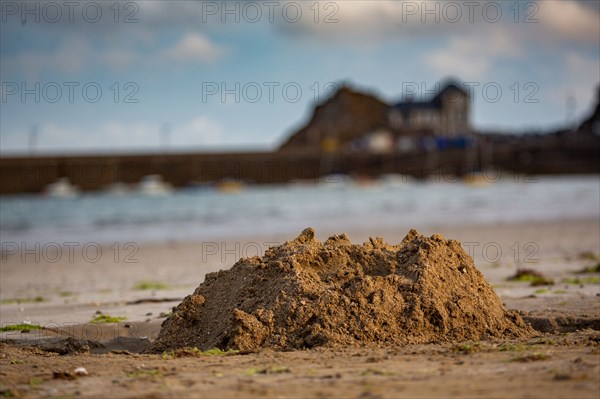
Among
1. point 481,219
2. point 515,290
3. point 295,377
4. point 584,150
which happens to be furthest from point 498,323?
point 584,150

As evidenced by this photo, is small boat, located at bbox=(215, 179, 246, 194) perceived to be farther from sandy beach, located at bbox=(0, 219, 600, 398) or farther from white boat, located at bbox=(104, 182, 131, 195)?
sandy beach, located at bbox=(0, 219, 600, 398)

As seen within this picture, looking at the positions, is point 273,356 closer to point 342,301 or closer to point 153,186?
point 342,301

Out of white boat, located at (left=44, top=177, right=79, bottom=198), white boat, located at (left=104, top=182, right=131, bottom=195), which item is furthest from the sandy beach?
white boat, located at (left=104, top=182, right=131, bottom=195)

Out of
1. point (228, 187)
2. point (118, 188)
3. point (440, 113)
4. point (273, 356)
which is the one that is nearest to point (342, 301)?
point (273, 356)

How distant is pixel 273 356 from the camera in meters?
6.33

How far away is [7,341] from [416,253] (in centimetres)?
410

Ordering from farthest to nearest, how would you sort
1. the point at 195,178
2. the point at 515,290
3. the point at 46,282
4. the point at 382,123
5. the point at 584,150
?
1. the point at 382,123
2. the point at 584,150
3. the point at 195,178
4. the point at 46,282
5. the point at 515,290

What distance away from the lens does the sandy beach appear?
16.9ft

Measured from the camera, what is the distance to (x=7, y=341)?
26.2ft

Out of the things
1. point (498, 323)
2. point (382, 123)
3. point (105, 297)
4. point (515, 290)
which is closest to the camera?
point (498, 323)

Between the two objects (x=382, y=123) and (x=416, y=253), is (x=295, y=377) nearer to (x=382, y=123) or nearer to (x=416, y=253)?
(x=416, y=253)

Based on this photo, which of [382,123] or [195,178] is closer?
[195,178]

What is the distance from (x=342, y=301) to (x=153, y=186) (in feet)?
278

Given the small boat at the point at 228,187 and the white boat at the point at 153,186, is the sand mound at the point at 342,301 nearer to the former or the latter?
the small boat at the point at 228,187
